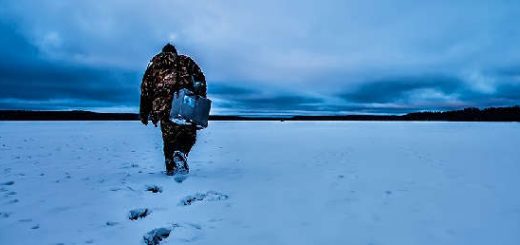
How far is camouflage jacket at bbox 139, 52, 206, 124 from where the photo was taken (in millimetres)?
7047

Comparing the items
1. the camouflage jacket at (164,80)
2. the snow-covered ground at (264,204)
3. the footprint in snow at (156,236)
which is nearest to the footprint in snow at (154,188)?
the snow-covered ground at (264,204)

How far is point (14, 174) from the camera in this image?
7.26 meters

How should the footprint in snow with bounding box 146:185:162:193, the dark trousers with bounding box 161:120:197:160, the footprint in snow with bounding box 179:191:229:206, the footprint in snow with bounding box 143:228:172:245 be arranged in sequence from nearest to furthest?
the footprint in snow with bounding box 143:228:172:245
the footprint in snow with bounding box 179:191:229:206
the footprint in snow with bounding box 146:185:162:193
the dark trousers with bounding box 161:120:197:160

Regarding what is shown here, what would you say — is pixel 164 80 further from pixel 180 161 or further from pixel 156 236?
pixel 156 236

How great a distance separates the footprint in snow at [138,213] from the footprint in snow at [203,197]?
1.86 ft

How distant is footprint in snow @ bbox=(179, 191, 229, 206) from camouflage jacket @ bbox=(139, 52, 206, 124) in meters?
2.13

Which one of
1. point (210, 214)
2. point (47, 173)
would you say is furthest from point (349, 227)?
point (47, 173)

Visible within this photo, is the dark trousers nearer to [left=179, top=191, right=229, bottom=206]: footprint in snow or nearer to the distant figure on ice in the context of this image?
the distant figure on ice

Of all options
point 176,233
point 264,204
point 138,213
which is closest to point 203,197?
point 264,204

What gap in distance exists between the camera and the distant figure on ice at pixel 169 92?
22.8 feet

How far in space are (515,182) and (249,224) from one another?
201 inches

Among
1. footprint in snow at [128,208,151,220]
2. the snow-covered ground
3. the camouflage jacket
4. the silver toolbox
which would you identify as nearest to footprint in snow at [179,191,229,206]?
the snow-covered ground

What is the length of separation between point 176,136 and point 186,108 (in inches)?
22.0

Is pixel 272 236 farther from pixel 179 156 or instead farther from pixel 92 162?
pixel 92 162
